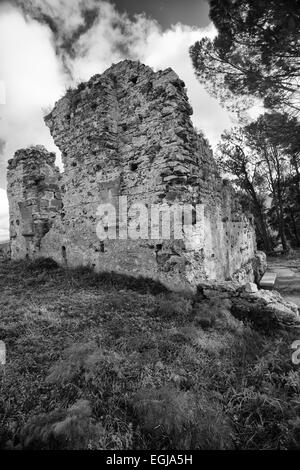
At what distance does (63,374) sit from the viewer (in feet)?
8.27

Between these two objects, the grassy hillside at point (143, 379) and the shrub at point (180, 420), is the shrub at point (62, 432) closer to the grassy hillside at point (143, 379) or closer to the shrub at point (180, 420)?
the grassy hillside at point (143, 379)

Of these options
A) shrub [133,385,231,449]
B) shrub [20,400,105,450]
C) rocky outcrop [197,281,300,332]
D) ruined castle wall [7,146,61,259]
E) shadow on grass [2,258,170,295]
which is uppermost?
ruined castle wall [7,146,61,259]

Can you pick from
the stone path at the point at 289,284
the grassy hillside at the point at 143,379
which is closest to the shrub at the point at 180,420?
the grassy hillside at the point at 143,379

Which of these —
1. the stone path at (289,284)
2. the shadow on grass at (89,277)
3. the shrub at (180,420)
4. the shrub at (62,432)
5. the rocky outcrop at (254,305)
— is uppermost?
the shadow on grass at (89,277)

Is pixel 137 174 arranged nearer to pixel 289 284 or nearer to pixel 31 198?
pixel 31 198

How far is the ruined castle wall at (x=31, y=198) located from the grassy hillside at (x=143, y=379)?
4.63 metres

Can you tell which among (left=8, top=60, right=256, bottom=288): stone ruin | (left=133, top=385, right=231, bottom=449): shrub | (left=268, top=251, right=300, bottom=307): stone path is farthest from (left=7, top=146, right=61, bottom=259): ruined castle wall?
(left=268, top=251, right=300, bottom=307): stone path

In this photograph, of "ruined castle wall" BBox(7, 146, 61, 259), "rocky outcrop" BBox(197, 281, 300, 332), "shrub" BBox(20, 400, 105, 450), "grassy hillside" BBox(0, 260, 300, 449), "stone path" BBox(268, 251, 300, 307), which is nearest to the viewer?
"shrub" BBox(20, 400, 105, 450)

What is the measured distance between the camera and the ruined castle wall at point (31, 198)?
28.3 feet

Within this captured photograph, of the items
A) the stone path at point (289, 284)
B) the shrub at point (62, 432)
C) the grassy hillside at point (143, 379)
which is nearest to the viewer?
the shrub at point (62, 432)

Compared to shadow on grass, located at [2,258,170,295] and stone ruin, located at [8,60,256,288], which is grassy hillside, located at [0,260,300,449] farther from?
stone ruin, located at [8,60,256,288]

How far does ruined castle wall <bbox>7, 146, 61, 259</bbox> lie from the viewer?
8633mm

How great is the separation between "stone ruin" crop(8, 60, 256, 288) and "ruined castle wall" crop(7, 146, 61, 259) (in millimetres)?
717

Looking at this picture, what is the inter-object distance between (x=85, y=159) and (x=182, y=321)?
16.1 feet
